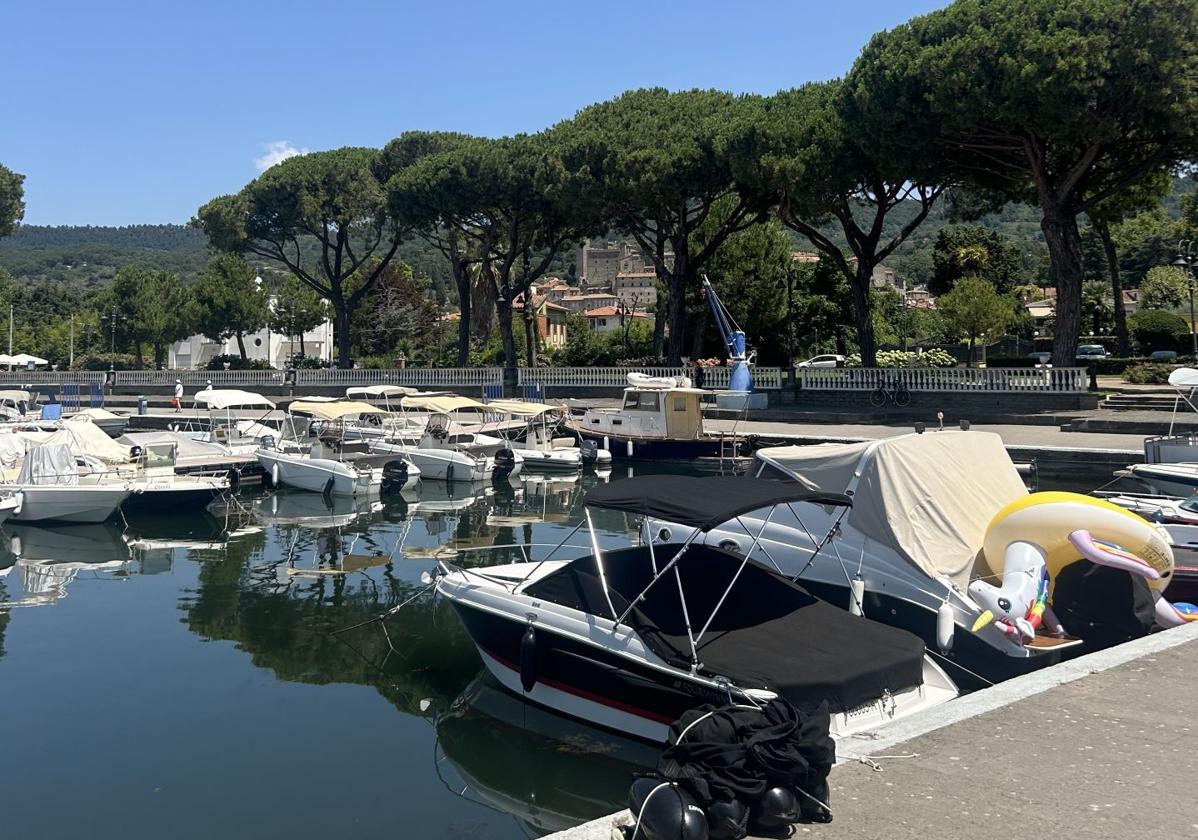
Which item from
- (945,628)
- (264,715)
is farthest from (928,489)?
(264,715)

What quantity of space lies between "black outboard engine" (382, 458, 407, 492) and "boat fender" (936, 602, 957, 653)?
19567 millimetres

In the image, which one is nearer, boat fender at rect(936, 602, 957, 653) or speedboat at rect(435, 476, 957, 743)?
speedboat at rect(435, 476, 957, 743)

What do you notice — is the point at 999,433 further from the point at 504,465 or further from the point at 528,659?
the point at 528,659

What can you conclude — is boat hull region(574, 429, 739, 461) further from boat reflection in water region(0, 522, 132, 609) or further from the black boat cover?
the black boat cover

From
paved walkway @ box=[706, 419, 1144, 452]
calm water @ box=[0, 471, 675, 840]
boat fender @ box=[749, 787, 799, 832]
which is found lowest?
calm water @ box=[0, 471, 675, 840]

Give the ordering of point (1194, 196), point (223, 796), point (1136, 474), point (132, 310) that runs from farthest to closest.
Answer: point (132, 310) → point (1194, 196) → point (1136, 474) → point (223, 796)

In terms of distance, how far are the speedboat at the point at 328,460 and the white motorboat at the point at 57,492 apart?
17.2ft

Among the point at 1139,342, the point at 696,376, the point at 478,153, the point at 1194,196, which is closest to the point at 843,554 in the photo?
the point at 696,376

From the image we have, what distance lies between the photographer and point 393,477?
28312 mm

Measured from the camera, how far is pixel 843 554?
12.5 m

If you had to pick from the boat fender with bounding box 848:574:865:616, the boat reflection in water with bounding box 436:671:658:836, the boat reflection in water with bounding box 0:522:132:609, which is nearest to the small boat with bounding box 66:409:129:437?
the boat reflection in water with bounding box 0:522:132:609

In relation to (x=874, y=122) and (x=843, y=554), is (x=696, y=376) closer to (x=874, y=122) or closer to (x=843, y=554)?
(x=874, y=122)

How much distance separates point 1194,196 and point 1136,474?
40.5m

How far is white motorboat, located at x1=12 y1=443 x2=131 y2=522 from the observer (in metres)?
23.6
